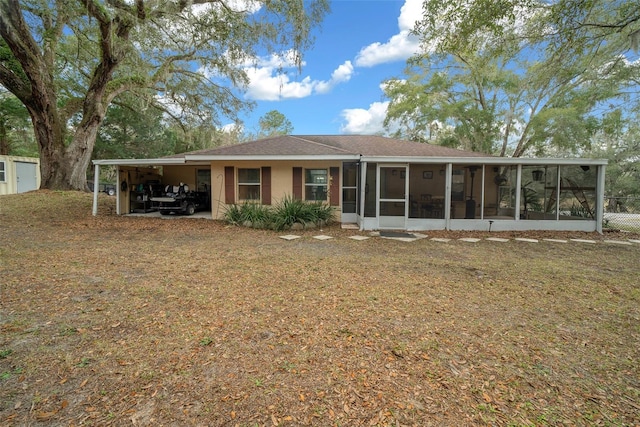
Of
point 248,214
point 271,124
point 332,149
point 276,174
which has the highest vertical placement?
point 271,124

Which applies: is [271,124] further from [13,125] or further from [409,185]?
[409,185]

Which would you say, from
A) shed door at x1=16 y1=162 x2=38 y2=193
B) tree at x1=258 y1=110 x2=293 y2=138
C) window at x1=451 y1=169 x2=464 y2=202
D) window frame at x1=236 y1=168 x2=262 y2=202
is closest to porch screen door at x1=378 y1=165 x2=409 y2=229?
window at x1=451 y1=169 x2=464 y2=202

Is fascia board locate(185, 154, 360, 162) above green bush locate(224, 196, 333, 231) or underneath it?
above

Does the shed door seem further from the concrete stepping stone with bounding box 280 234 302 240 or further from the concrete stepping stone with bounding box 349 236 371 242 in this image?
the concrete stepping stone with bounding box 349 236 371 242

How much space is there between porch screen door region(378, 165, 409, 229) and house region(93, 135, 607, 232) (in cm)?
3

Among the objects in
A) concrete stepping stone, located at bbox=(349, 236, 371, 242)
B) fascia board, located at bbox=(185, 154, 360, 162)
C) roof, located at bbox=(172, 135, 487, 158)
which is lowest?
concrete stepping stone, located at bbox=(349, 236, 371, 242)

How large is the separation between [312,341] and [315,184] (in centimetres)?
801

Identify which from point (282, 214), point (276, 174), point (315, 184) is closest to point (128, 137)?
point (276, 174)

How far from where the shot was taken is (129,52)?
10.1 meters

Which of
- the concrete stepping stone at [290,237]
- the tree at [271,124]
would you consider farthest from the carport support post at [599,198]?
the tree at [271,124]

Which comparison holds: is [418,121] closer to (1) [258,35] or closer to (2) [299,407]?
(1) [258,35]

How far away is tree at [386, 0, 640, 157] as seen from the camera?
6449mm

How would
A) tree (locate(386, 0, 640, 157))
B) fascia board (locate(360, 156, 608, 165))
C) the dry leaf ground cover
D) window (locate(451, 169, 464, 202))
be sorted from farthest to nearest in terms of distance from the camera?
window (locate(451, 169, 464, 202)) → fascia board (locate(360, 156, 608, 165)) → tree (locate(386, 0, 640, 157)) → the dry leaf ground cover

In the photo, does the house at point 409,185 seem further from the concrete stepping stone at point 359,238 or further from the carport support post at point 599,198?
the concrete stepping stone at point 359,238
